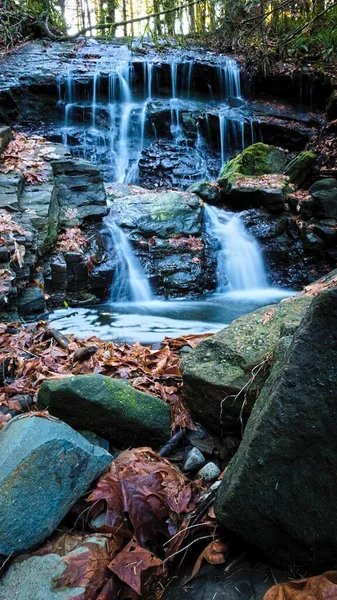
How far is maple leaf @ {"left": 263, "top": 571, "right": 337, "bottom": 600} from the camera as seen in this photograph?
1404 mm

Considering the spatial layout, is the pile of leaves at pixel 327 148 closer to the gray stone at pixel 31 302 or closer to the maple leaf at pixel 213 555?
the gray stone at pixel 31 302

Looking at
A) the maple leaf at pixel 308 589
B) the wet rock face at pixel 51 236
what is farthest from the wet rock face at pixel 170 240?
the maple leaf at pixel 308 589

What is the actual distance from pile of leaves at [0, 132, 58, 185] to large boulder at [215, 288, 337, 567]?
768 centimetres

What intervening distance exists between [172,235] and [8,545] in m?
7.26

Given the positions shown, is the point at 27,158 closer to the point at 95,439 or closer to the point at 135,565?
the point at 95,439

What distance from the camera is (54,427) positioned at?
7.05 feet

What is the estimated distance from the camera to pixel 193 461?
2.50m

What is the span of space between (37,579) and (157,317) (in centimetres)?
518

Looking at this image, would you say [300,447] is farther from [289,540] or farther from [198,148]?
[198,148]

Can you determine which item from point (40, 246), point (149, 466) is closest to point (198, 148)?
point (40, 246)

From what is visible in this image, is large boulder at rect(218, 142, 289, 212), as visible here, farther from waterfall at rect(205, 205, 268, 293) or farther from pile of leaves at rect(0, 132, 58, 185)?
pile of leaves at rect(0, 132, 58, 185)

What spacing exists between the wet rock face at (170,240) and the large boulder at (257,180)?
136 cm

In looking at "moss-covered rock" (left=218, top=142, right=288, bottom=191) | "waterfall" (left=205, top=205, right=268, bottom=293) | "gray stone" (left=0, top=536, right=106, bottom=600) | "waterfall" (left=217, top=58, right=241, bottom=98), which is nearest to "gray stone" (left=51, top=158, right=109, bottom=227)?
"waterfall" (left=205, top=205, right=268, bottom=293)

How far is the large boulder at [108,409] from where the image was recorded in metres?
2.48
